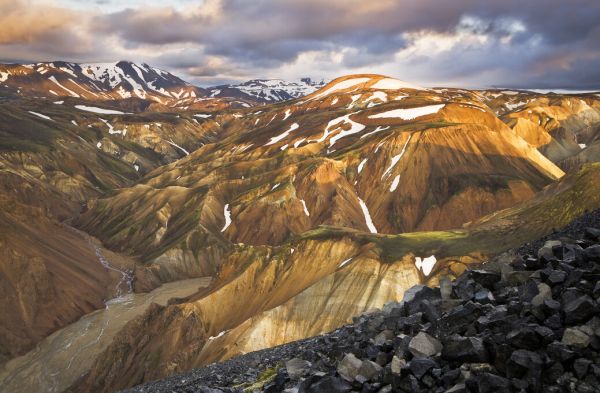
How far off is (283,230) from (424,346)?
116509 millimetres

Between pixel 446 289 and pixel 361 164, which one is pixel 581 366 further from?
pixel 361 164

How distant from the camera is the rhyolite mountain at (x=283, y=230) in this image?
5800 cm

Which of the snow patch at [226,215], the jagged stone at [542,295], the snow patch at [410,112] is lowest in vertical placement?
the snow patch at [226,215]

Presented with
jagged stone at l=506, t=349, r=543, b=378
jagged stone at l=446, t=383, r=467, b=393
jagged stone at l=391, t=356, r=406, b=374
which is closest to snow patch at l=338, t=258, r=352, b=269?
jagged stone at l=391, t=356, r=406, b=374

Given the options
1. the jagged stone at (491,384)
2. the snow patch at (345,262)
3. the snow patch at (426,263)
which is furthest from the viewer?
the snow patch at (345,262)

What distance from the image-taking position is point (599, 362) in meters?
8.20

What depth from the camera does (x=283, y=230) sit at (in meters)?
127

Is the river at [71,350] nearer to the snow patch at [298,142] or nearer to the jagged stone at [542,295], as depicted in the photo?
the jagged stone at [542,295]

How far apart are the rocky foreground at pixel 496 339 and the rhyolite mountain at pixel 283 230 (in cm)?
4209

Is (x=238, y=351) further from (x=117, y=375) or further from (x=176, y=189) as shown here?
(x=176, y=189)

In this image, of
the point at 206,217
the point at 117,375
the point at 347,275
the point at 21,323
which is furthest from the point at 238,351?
the point at 206,217

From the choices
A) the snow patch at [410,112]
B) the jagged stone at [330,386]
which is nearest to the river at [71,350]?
the jagged stone at [330,386]

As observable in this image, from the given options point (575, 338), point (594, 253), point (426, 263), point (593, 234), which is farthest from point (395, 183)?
point (575, 338)

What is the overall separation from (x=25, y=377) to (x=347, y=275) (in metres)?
55.6
